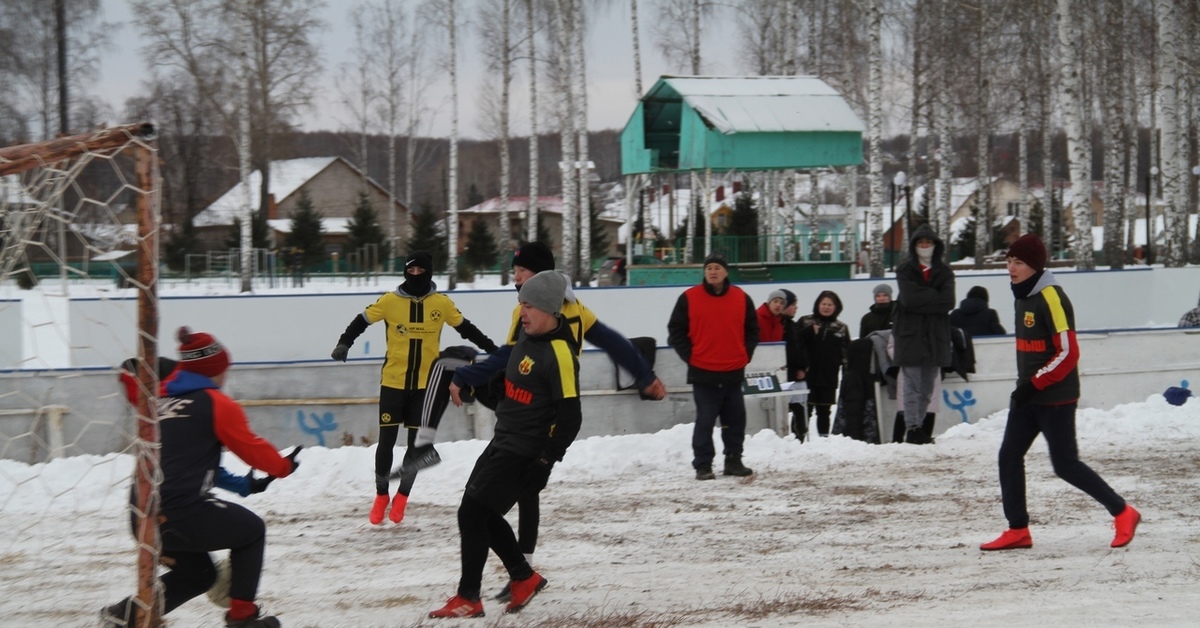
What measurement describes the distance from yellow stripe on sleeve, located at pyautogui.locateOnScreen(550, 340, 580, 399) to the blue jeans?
365cm

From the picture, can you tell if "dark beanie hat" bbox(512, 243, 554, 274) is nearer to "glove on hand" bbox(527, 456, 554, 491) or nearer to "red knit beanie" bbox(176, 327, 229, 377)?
"glove on hand" bbox(527, 456, 554, 491)

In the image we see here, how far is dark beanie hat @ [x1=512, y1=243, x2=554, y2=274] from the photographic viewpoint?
Result: 6164mm

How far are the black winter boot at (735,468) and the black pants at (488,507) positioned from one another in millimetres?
3618

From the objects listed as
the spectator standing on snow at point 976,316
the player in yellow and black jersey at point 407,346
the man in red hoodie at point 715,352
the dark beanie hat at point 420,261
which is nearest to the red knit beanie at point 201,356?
the player in yellow and black jersey at point 407,346

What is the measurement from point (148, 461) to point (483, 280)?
3890cm

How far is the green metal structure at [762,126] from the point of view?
2538cm

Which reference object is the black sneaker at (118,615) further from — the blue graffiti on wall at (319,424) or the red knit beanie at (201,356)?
the blue graffiti on wall at (319,424)

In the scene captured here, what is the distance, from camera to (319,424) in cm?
987

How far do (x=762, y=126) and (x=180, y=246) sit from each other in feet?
91.9

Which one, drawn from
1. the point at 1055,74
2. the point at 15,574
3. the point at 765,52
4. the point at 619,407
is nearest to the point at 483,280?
the point at 765,52

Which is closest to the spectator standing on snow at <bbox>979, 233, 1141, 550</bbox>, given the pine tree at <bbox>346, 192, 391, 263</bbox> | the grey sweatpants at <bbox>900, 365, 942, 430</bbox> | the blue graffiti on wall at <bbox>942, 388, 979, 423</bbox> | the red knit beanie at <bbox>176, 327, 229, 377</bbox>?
the grey sweatpants at <bbox>900, 365, 942, 430</bbox>

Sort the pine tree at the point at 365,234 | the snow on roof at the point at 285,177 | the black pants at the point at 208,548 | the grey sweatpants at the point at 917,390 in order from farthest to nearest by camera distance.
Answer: the snow on roof at the point at 285,177 < the pine tree at the point at 365,234 < the grey sweatpants at the point at 917,390 < the black pants at the point at 208,548

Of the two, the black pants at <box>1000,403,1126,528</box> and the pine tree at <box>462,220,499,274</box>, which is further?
the pine tree at <box>462,220,499,274</box>

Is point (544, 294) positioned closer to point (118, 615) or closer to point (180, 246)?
point (118, 615)
